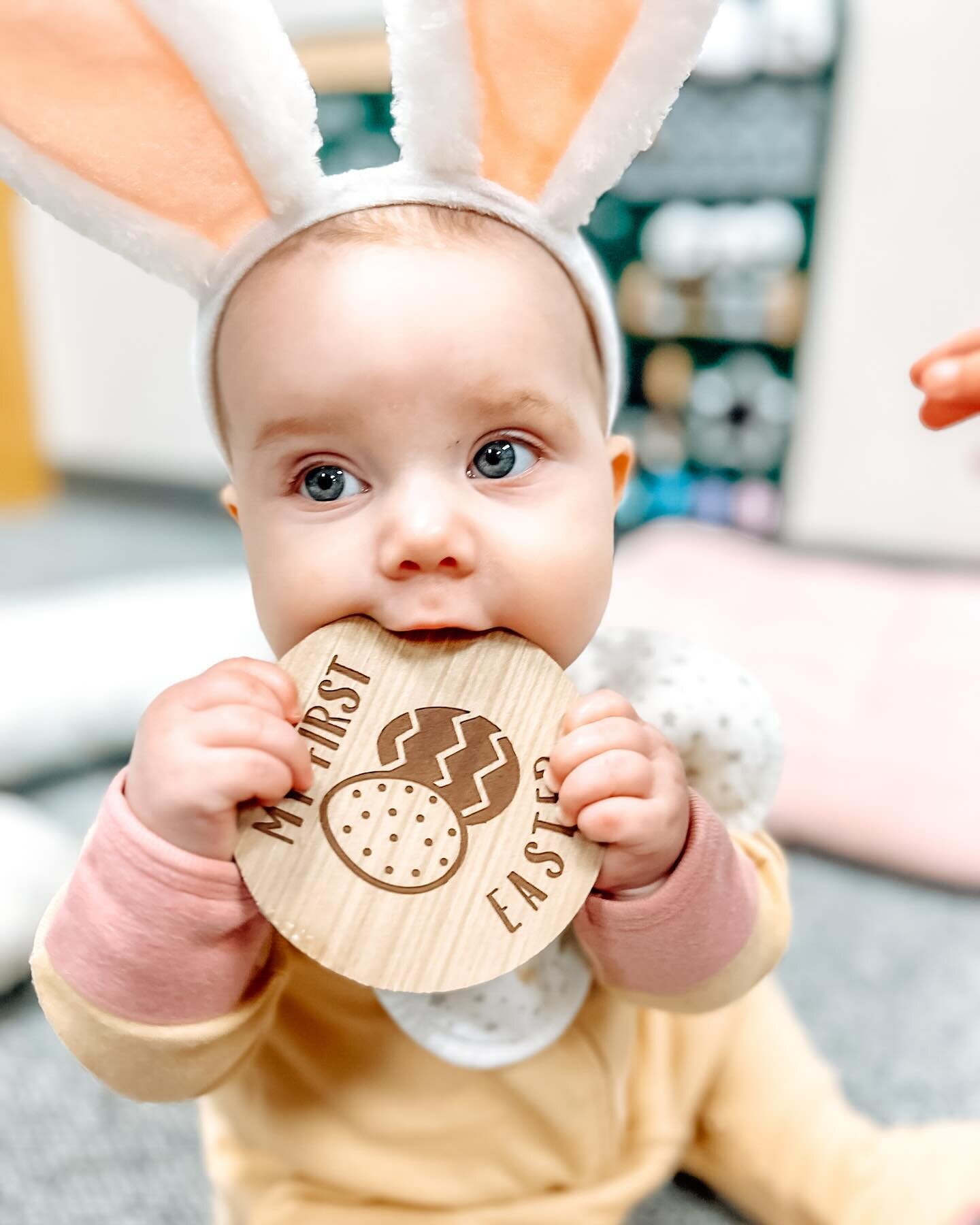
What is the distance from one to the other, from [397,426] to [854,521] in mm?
1217

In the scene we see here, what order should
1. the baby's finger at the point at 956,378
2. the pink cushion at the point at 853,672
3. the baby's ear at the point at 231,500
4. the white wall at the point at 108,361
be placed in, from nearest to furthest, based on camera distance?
the baby's finger at the point at 956,378 → the baby's ear at the point at 231,500 → the pink cushion at the point at 853,672 → the white wall at the point at 108,361

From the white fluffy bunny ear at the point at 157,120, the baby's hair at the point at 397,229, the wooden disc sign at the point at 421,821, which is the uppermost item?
the white fluffy bunny ear at the point at 157,120

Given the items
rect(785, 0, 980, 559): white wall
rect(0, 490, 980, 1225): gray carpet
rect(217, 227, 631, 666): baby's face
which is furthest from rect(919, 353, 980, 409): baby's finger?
rect(785, 0, 980, 559): white wall

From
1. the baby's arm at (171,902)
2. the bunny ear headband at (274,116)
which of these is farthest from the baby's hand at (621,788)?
the bunny ear headband at (274,116)

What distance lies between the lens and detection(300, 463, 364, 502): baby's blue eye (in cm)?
43

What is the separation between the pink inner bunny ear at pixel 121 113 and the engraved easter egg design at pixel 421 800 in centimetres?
22

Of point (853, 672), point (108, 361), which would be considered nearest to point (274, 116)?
point (853, 672)

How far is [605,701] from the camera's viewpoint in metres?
0.43

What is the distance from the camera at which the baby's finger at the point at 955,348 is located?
374mm

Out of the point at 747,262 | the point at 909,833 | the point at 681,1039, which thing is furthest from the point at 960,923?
the point at 747,262

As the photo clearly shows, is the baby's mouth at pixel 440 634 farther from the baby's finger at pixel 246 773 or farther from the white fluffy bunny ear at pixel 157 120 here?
the white fluffy bunny ear at pixel 157 120

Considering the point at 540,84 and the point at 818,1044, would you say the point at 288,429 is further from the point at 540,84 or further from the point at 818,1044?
the point at 818,1044

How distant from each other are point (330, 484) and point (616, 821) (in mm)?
173

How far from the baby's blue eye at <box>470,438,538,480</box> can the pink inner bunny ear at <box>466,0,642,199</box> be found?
0.36 feet
